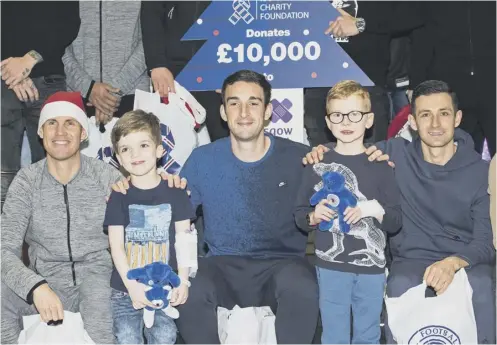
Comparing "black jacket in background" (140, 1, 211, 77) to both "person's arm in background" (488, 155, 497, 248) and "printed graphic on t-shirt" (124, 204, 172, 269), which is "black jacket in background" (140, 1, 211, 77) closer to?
"printed graphic on t-shirt" (124, 204, 172, 269)

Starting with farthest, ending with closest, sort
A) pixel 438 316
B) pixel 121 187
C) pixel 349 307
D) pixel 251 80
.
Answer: pixel 251 80, pixel 121 187, pixel 349 307, pixel 438 316

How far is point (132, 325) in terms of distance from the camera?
12.0 ft

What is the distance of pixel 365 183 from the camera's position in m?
3.66

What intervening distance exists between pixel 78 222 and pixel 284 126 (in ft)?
4.98

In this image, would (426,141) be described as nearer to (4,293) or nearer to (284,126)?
(284,126)

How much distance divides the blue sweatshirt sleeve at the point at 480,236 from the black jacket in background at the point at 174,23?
2095 millimetres

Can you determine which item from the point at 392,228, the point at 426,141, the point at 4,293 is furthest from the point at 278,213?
the point at 4,293

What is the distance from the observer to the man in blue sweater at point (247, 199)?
3.74 m

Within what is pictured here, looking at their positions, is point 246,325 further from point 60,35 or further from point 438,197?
point 60,35

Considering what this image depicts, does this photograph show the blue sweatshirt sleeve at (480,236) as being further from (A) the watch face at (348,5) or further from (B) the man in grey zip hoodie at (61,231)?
(B) the man in grey zip hoodie at (61,231)

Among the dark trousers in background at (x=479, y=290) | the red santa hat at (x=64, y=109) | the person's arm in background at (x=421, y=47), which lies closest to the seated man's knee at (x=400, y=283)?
the dark trousers in background at (x=479, y=290)

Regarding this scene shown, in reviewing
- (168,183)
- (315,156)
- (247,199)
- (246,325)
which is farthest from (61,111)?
(246,325)

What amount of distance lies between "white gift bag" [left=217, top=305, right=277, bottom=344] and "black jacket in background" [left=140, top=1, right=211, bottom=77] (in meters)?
1.85

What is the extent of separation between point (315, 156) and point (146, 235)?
0.94m
